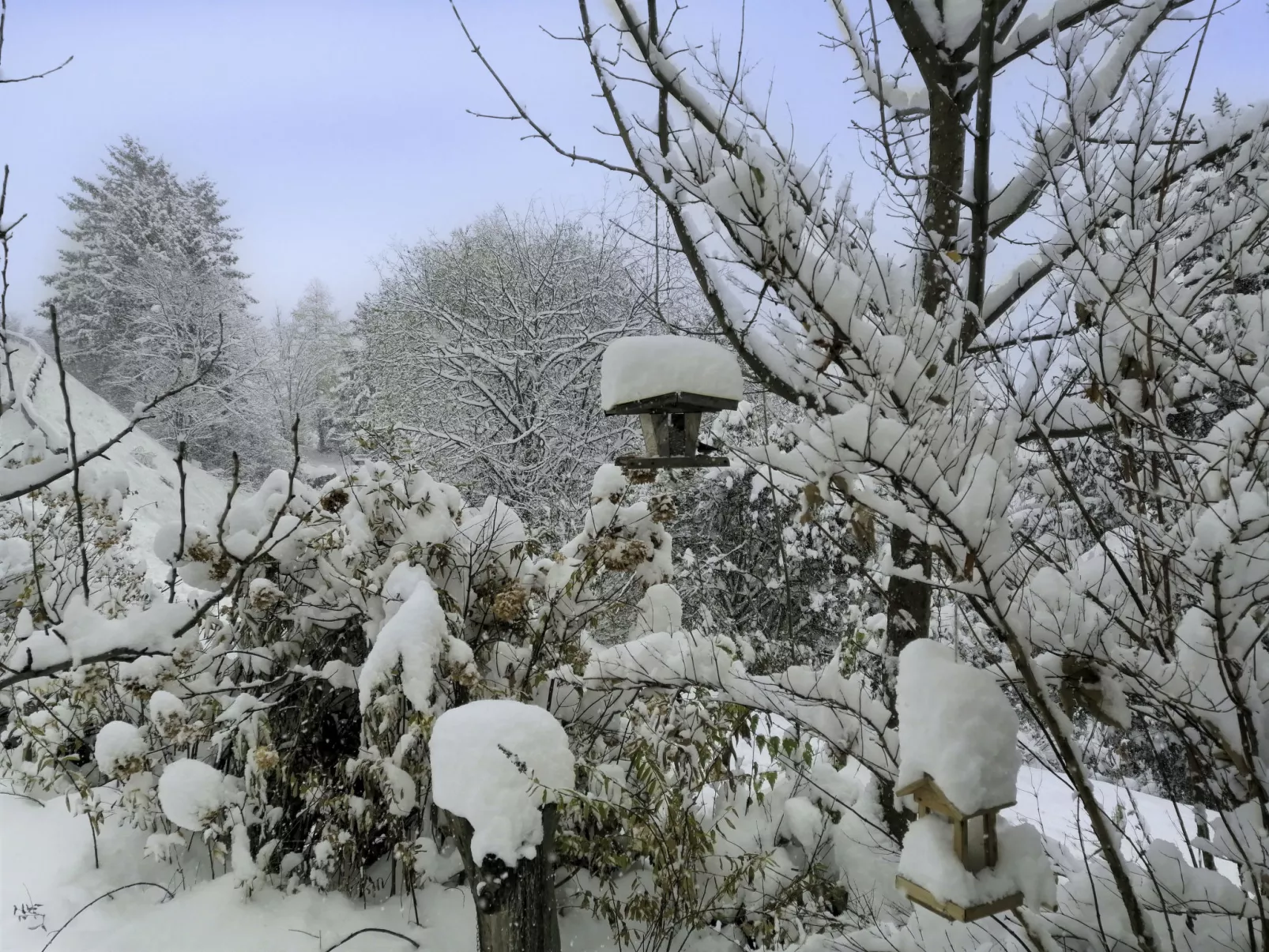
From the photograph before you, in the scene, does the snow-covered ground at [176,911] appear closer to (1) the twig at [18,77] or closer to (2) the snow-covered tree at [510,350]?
(1) the twig at [18,77]

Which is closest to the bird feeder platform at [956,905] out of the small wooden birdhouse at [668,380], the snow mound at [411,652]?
the small wooden birdhouse at [668,380]

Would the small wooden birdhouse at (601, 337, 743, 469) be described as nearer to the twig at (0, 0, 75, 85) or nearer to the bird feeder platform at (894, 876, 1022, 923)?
the bird feeder platform at (894, 876, 1022, 923)

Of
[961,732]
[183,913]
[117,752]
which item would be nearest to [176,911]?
[183,913]

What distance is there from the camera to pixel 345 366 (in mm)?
17891

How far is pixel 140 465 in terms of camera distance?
48.0ft

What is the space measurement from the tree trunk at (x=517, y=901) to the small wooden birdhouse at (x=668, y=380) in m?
1.21

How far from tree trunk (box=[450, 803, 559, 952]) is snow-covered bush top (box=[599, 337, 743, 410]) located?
126cm

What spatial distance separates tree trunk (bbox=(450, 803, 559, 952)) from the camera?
206 cm

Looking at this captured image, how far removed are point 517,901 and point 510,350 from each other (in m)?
7.89

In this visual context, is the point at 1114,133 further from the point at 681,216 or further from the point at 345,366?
the point at 345,366

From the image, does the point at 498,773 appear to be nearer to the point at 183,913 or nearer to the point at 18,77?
the point at 183,913

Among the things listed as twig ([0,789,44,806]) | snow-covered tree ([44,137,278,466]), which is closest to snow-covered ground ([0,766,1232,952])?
twig ([0,789,44,806])

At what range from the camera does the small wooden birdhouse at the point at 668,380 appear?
2031 millimetres

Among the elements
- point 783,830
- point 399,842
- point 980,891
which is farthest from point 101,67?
point 783,830
